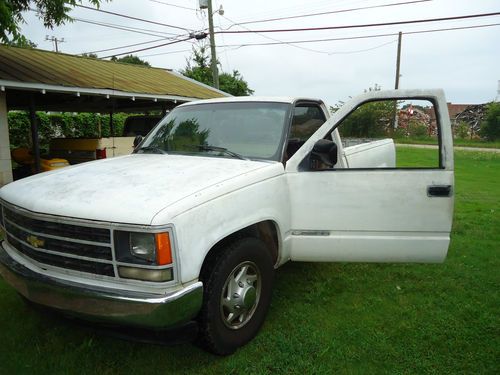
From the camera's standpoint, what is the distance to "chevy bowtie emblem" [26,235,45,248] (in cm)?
260

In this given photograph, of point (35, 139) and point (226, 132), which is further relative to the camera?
point (35, 139)

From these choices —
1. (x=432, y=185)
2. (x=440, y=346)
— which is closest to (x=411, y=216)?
(x=432, y=185)

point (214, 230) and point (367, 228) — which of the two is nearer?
point (214, 230)

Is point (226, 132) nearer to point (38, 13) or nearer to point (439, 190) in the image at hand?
point (439, 190)

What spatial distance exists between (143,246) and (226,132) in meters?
1.69

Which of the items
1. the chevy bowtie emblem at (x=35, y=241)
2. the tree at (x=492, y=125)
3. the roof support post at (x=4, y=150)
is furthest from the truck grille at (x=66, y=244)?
the tree at (x=492, y=125)

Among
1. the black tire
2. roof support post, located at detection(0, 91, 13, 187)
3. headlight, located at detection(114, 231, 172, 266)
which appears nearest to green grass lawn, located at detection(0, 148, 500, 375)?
the black tire

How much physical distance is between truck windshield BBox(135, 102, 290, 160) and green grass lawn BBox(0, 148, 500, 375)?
4.73 feet

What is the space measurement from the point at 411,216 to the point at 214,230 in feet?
5.39

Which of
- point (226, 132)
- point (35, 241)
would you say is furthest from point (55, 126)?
point (35, 241)

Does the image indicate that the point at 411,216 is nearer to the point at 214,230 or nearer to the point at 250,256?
the point at 250,256

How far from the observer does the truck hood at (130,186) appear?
2369 millimetres

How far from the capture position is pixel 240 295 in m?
2.84

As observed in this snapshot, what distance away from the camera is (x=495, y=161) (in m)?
15.6
